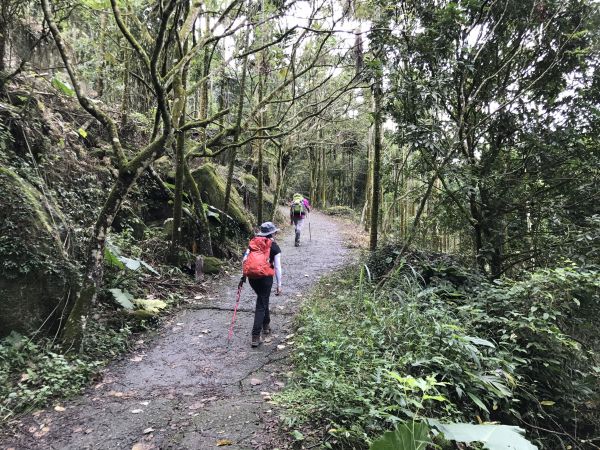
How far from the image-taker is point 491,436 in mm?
2387

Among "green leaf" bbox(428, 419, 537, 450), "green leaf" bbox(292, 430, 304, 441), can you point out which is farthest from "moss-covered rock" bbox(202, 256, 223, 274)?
"green leaf" bbox(428, 419, 537, 450)

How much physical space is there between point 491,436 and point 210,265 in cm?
818

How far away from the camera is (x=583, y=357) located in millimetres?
4945

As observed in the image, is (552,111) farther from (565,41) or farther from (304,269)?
(304,269)

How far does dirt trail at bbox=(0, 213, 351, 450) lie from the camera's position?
3842mm

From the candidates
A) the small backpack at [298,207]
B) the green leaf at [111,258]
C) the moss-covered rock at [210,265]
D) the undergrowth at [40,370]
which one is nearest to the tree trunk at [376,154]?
the small backpack at [298,207]

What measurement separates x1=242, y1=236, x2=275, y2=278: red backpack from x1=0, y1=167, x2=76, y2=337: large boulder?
2.64 meters

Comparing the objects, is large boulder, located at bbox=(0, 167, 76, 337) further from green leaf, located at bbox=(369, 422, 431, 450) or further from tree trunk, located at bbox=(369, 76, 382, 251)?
tree trunk, located at bbox=(369, 76, 382, 251)

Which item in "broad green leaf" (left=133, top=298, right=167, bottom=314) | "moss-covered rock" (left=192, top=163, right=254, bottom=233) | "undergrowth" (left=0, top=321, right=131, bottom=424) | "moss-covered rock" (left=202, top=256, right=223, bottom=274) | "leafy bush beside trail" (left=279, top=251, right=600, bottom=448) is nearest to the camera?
"leafy bush beside trail" (left=279, top=251, right=600, bottom=448)

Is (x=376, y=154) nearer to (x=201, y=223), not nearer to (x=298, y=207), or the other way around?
(x=298, y=207)

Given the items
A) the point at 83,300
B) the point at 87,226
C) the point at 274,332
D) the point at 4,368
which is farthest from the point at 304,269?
the point at 4,368

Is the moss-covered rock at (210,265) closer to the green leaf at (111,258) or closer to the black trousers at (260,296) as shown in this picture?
the green leaf at (111,258)

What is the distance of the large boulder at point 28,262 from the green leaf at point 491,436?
5390 millimetres

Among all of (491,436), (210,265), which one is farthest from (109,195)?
(491,436)
